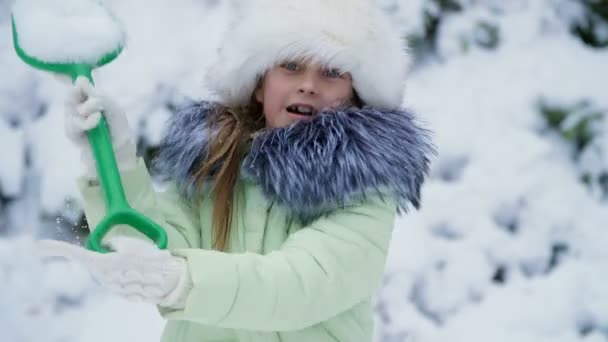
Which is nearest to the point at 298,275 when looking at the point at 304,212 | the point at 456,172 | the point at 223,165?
the point at 304,212

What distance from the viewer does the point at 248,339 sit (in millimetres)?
1094

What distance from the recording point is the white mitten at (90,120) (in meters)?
1.00

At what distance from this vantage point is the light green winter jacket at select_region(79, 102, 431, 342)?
95cm

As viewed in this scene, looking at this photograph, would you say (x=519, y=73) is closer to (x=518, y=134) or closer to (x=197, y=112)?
(x=518, y=134)

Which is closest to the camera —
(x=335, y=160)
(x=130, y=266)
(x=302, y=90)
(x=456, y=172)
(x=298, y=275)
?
(x=130, y=266)

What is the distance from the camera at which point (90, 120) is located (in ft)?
3.28

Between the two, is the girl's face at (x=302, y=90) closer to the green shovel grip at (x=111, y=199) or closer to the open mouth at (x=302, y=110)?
the open mouth at (x=302, y=110)

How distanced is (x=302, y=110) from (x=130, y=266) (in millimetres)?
461

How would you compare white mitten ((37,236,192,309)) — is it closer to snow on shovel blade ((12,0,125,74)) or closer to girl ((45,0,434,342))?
girl ((45,0,434,342))

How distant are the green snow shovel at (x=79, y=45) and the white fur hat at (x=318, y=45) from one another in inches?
8.0

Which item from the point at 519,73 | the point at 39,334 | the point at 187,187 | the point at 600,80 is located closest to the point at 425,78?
the point at 519,73

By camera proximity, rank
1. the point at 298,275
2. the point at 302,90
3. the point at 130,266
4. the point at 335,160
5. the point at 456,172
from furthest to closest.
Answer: the point at 456,172 → the point at 302,90 → the point at 335,160 → the point at 298,275 → the point at 130,266

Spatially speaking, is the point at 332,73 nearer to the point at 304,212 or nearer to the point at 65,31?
the point at 304,212

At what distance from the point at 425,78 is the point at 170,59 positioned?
69 cm
